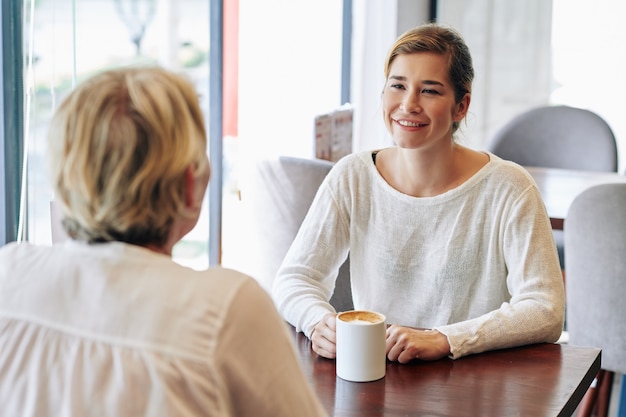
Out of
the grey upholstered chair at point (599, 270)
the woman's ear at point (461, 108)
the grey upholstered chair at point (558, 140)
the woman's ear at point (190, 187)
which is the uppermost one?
the woman's ear at point (461, 108)

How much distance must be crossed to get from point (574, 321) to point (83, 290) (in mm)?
1959

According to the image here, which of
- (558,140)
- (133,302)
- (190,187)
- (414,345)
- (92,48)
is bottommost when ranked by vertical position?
(414,345)

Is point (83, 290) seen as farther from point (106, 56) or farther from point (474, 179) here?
point (106, 56)

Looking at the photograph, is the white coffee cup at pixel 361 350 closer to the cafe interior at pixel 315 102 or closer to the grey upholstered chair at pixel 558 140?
the cafe interior at pixel 315 102

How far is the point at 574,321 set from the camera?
2.65m

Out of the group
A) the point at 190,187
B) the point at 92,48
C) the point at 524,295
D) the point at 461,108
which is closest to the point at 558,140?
the point at 92,48

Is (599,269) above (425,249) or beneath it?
beneath

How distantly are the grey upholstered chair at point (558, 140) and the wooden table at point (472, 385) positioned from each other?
2.48 metres

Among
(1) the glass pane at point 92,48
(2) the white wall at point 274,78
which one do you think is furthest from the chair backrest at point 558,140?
(1) the glass pane at point 92,48

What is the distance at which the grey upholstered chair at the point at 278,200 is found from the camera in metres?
2.65

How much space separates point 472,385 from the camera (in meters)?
1.43

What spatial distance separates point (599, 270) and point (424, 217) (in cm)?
84

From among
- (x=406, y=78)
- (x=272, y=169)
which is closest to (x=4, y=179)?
(x=272, y=169)

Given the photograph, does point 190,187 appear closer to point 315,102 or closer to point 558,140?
point 315,102
